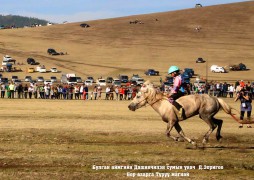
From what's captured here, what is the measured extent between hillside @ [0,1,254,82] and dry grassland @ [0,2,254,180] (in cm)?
25

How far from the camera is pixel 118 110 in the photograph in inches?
1385

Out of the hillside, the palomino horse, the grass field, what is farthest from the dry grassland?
the palomino horse

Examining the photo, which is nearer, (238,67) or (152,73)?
(152,73)

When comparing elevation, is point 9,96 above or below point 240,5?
below

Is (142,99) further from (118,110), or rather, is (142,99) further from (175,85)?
(118,110)

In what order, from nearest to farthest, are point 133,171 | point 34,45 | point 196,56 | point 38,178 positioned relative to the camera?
point 38,178 < point 133,171 < point 196,56 < point 34,45

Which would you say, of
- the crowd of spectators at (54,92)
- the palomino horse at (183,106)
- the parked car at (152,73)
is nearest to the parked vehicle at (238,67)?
the parked car at (152,73)

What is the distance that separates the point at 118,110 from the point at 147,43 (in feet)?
333

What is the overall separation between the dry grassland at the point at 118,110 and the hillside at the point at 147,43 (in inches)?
10.0

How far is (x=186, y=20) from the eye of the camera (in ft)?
527

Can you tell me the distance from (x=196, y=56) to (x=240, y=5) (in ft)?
196

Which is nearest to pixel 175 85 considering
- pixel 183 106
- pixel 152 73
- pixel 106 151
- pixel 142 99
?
pixel 183 106

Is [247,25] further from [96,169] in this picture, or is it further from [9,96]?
[96,169]

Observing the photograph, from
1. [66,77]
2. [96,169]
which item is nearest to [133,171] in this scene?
[96,169]
